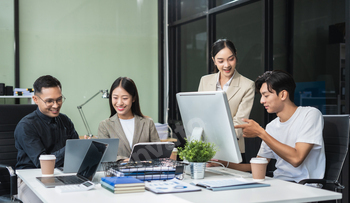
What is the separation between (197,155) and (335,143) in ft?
2.78

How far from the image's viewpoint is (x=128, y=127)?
8.20 feet

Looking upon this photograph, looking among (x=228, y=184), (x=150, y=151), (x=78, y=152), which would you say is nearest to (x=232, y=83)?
(x=150, y=151)

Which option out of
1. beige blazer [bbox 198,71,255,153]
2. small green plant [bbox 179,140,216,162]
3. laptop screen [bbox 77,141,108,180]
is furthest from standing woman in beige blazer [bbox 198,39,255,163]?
laptop screen [bbox 77,141,108,180]

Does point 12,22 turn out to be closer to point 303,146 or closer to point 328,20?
point 328,20

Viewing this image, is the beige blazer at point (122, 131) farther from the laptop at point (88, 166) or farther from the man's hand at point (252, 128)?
the man's hand at point (252, 128)

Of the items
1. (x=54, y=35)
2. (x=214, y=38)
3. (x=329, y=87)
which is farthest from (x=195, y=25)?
(x=329, y=87)

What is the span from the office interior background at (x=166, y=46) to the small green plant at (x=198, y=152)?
3.25 feet

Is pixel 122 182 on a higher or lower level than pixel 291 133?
lower

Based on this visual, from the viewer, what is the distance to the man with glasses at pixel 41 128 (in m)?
2.23

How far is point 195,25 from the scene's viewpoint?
5.21 meters

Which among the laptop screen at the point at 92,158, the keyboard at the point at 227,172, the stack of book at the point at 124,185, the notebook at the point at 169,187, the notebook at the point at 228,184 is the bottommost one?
the keyboard at the point at 227,172

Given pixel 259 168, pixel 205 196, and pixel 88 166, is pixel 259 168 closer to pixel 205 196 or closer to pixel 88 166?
pixel 205 196

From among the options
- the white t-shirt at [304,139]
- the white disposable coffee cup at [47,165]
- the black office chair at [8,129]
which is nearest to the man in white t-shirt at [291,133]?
the white t-shirt at [304,139]

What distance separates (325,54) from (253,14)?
105cm
